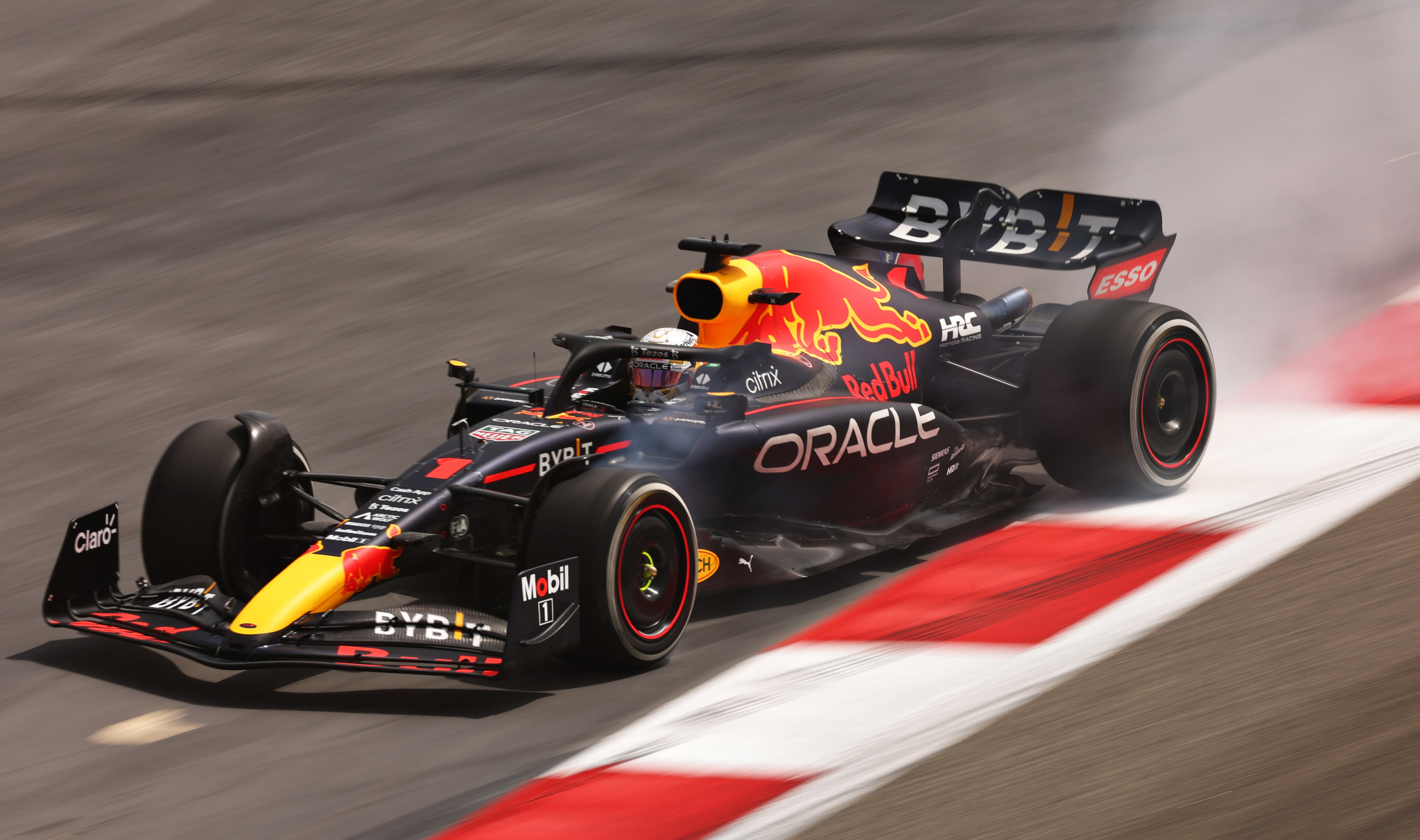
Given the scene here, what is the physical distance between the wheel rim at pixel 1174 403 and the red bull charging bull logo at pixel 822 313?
1091 millimetres

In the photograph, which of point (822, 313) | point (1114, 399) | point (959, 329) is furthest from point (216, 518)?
point (1114, 399)

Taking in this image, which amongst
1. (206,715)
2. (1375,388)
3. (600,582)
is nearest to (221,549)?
(206,715)

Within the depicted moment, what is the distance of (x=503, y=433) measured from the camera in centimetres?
628

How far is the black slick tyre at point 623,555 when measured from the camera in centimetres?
542

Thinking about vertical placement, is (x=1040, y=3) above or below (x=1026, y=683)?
above

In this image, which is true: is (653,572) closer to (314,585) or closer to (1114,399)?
(314,585)

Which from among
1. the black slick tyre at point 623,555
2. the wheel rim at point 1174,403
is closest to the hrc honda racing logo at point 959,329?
the wheel rim at point 1174,403

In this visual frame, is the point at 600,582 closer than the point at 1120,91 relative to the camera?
Yes

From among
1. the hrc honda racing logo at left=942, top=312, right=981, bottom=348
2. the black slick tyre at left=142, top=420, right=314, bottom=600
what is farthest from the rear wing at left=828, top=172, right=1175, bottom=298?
the black slick tyre at left=142, top=420, right=314, bottom=600

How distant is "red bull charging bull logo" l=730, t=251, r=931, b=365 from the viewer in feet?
23.2

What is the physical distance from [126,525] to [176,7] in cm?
1182

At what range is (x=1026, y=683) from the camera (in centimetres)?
514

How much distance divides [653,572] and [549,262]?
21.0ft

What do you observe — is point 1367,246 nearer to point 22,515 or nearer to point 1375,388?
point 1375,388
